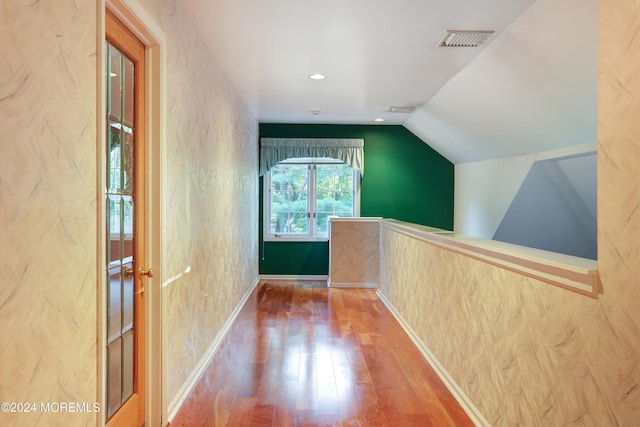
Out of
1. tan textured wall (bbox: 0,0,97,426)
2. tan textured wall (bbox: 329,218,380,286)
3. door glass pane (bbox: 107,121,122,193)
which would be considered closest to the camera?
tan textured wall (bbox: 0,0,97,426)

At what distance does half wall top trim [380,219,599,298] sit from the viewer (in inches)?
58.5

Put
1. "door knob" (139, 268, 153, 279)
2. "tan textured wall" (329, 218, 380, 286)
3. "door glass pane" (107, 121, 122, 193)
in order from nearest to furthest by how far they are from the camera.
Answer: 1. "door glass pane" (107, 121, 122, 193)
2. "door knob" (139, 268, 153, 279)
3. "tan textured wall" (329, 218, 380, 286)

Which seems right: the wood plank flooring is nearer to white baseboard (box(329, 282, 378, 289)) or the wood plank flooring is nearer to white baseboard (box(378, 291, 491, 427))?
white baseboard (box(378, 291, 491, 427))

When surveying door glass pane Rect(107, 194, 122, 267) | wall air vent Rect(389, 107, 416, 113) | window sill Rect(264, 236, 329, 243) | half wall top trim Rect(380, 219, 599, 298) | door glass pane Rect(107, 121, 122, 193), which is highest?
wall air vent Rect(389, 107, 416, 113)

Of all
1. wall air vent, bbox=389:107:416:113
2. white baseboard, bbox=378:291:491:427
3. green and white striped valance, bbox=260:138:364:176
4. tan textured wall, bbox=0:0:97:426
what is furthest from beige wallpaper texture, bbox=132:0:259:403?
wall air vent, bbox=389:107:416:113

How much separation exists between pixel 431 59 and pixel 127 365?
320 centimetres

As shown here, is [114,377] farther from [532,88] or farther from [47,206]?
[532,88]

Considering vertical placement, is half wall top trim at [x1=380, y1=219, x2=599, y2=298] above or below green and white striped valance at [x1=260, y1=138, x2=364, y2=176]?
Answer: below

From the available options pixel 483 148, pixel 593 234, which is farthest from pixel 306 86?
pixel 593 234

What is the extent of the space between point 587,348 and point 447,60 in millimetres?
2914

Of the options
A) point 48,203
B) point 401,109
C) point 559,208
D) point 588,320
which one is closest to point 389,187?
point 401,109

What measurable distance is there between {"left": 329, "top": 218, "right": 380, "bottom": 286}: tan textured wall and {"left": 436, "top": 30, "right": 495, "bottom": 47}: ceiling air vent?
3.34 meters

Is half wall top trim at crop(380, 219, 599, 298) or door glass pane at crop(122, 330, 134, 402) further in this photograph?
door glass pane at crop(122, 330, 134, 402)

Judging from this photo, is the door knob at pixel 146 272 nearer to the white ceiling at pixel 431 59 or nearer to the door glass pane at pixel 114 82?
the door glass pane at pixel 114 82
